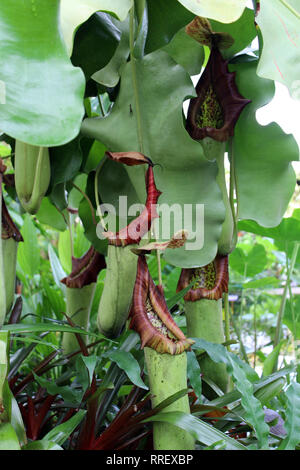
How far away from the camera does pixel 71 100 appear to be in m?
0.38

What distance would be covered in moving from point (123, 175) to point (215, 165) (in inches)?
7.9


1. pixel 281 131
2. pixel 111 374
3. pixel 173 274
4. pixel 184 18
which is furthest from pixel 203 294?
pixel 173 274

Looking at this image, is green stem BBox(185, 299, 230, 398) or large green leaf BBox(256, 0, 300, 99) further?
green stem BBox(185, 299, 230, 398)

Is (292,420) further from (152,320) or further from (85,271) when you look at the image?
(85,271)

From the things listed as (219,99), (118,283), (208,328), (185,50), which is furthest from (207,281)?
(185,50)

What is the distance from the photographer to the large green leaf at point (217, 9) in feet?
1.41

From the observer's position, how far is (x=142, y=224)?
0.53 meters

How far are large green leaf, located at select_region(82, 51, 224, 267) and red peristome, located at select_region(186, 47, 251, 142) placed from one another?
0.22 ft

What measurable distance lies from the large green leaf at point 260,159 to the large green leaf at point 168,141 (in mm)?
135

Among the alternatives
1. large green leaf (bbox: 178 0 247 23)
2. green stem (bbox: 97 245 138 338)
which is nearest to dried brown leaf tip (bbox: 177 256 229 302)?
green stem (bbox: 97 245 138 338)

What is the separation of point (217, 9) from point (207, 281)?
41 cm

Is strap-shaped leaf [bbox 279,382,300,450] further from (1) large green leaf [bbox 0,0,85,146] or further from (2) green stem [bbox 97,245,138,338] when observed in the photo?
(1) large green leaf [bbox 0,0,85,146]

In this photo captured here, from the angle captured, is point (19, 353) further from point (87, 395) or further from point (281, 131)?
point (281, 131)

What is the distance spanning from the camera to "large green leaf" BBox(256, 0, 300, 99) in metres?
0.46
